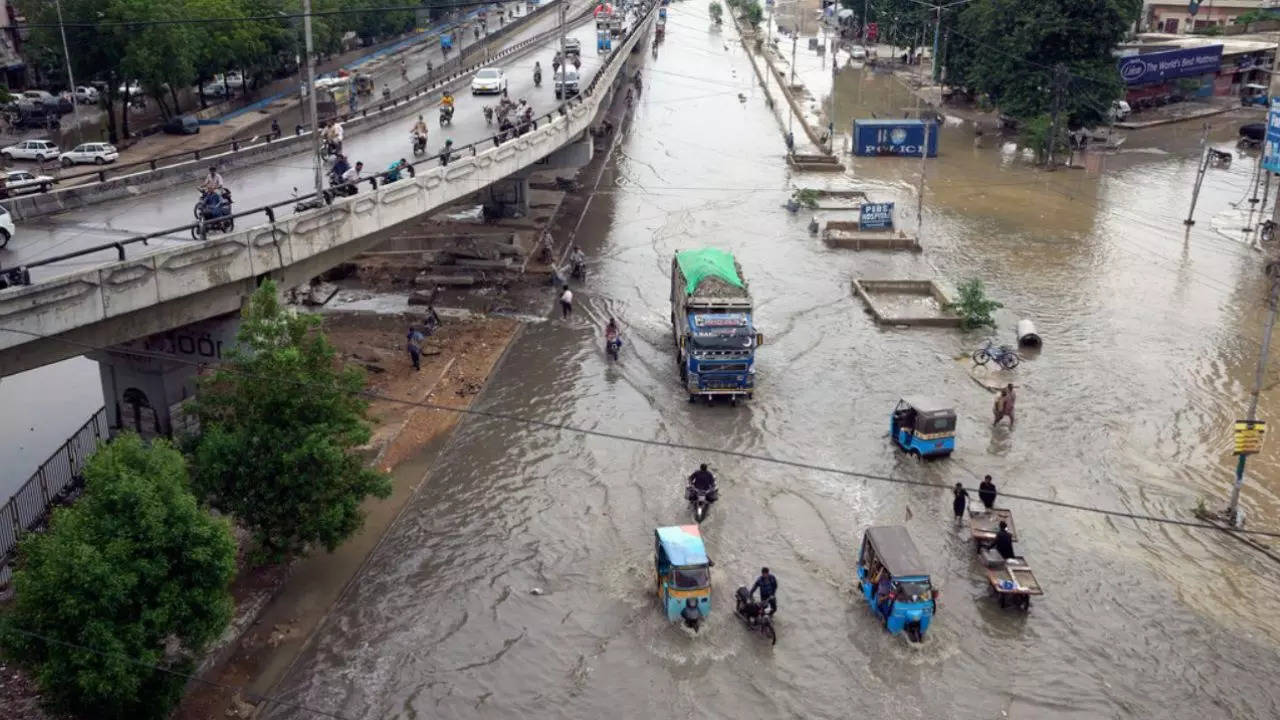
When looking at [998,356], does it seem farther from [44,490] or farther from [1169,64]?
[1169,64]

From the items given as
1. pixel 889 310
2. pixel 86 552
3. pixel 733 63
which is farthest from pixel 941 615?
pixel 733 63

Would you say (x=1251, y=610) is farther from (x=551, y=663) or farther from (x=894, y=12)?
(x=894, y=12)

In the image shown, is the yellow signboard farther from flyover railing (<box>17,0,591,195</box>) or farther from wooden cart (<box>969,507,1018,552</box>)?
flyover railing (<box>17,0,591,195</box>)

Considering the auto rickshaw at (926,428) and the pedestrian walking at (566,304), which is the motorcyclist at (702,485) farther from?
the pedestrian walking at (566,304)

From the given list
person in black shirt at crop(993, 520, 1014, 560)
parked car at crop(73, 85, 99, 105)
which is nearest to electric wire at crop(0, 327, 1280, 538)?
person in black shirt at crop(993, 520, 1014, 560)

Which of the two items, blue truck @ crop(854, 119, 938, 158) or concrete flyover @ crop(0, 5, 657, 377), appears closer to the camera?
concrete flyover @ crop(0, 5, 657, 377)

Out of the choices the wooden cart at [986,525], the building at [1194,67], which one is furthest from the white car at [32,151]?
the building at [1194,67]
